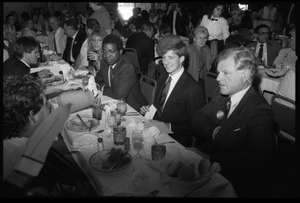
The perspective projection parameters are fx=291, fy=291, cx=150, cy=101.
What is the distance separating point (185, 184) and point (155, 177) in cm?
23

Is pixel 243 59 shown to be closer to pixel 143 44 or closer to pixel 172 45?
pixel 172 45

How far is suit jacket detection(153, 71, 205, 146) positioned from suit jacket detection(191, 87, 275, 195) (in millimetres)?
482

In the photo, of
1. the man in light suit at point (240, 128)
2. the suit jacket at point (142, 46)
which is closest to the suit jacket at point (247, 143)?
the man in light suit at point (240, 128)

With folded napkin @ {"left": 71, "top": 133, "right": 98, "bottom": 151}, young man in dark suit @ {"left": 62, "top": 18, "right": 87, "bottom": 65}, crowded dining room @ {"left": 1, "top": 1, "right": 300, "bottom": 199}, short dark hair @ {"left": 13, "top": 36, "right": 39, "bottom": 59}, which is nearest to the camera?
crowded dining room @ {"left": 1, "top": 1, "right": 300, "bottom": 199}

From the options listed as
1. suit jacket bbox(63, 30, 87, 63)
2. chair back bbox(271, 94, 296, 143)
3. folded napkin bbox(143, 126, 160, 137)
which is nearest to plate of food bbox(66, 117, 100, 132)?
folded napkin bbox(143, 126, 160, 137)

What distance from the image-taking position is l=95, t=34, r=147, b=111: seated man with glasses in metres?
3.44

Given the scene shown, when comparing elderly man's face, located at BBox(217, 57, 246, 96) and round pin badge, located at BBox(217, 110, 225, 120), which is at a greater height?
elderly man's face, located at BBox(217, 57, 246, 96)

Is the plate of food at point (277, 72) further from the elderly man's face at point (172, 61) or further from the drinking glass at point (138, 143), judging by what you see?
the drinking glass at point (138, 143)

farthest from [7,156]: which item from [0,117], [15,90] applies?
[15,90]

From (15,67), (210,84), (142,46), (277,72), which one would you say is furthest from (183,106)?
(142,46)

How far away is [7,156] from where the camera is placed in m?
1.58

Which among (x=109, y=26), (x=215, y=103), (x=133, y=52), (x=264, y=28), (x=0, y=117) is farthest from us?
(x=109, y=26)

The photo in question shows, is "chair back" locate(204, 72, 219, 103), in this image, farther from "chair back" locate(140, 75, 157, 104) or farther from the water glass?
the water glass

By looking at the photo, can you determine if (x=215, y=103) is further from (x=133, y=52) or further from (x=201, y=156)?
(x=133, y=52)
